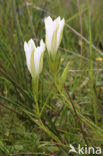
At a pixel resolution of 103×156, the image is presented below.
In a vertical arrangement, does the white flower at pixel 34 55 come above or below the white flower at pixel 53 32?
below

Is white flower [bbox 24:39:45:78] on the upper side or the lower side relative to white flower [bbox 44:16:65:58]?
lower

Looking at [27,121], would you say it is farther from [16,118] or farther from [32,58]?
[32,58]

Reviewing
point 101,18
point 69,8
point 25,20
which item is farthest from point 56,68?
point 69,8
